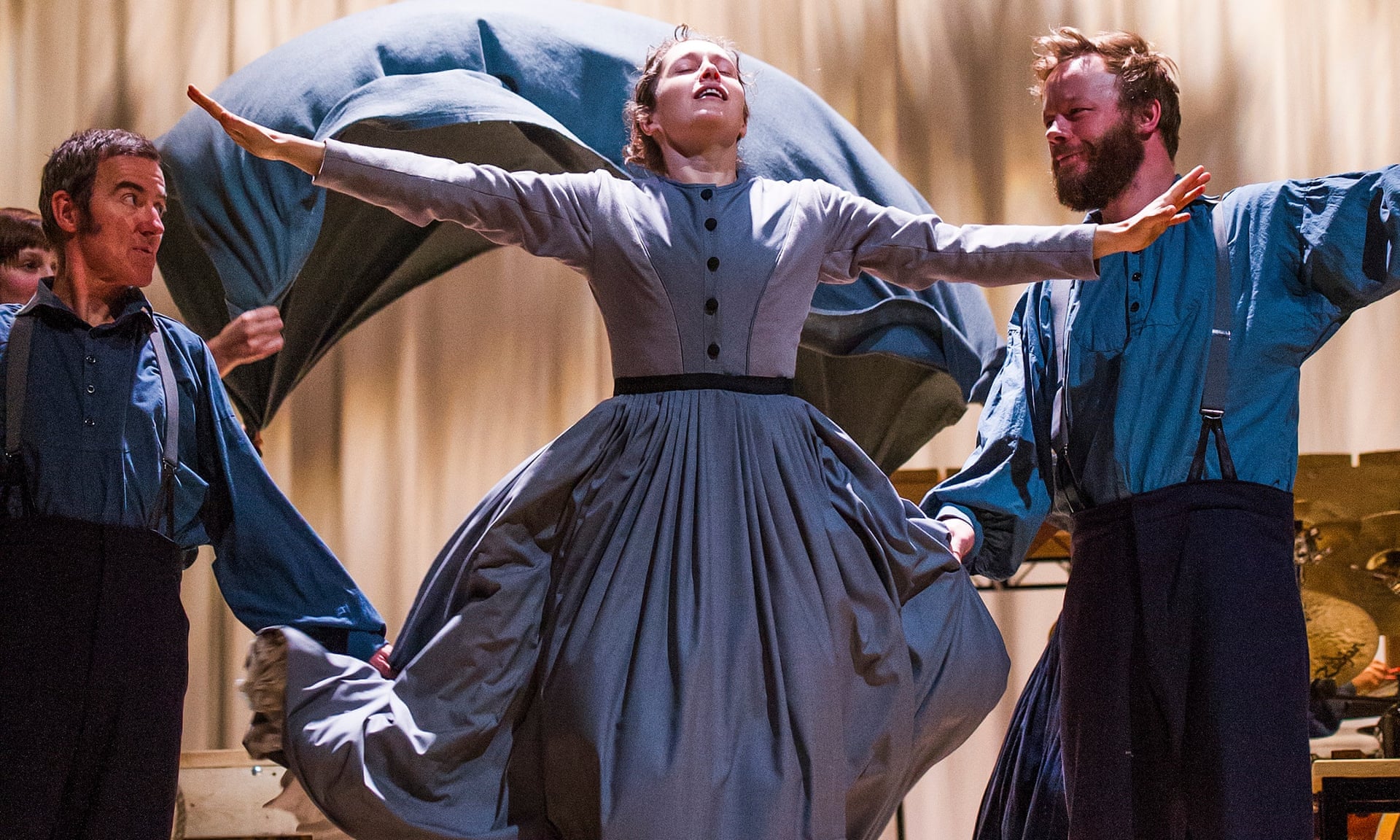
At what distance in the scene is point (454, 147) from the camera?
3.67 meters

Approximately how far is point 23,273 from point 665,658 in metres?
1.57

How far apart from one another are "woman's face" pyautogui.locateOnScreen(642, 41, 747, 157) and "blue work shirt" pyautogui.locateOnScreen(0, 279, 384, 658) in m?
0.80

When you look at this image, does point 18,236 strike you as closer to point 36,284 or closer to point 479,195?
point 36,284

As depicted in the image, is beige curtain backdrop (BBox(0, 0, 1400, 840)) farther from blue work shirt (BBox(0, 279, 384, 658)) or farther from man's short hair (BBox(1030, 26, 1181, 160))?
blue work shirt (BBox(0, 279, 384, 658))

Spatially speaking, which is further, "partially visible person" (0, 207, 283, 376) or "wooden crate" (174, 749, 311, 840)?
"wooden crate" (174, 749, 311, 840)

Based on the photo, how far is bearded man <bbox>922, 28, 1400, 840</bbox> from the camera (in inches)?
77.9

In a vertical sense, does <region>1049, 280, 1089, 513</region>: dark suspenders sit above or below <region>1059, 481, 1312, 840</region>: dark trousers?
above

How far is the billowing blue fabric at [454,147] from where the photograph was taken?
11.8 ft

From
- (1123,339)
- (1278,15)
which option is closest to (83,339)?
(1123,339)

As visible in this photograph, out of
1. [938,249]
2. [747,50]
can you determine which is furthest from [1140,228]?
[747,50]

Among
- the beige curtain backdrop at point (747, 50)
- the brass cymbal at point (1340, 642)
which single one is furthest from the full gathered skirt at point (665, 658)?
the beige curtain backdrop at point (747, 50)

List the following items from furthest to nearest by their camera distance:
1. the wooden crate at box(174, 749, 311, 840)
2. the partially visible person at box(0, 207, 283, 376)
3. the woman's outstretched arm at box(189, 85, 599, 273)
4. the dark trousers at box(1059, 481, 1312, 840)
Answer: the wooden crate at box(174, 749, 311, 840), the partially visible person at box(0, 207, 283, 376), the dark trousers at box(1059, 481, 1312, 840), the woman's outstretched arm at box(189, 85, 599, 273)

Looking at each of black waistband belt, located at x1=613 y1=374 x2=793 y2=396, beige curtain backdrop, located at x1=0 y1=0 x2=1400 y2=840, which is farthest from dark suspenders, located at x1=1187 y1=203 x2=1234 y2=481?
beige curtain backdrop, located at x1=0 y1=0 x2=1400 y2=840

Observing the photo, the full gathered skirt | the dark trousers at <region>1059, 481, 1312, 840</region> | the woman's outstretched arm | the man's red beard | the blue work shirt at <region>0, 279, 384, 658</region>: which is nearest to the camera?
the full gathered skirt
